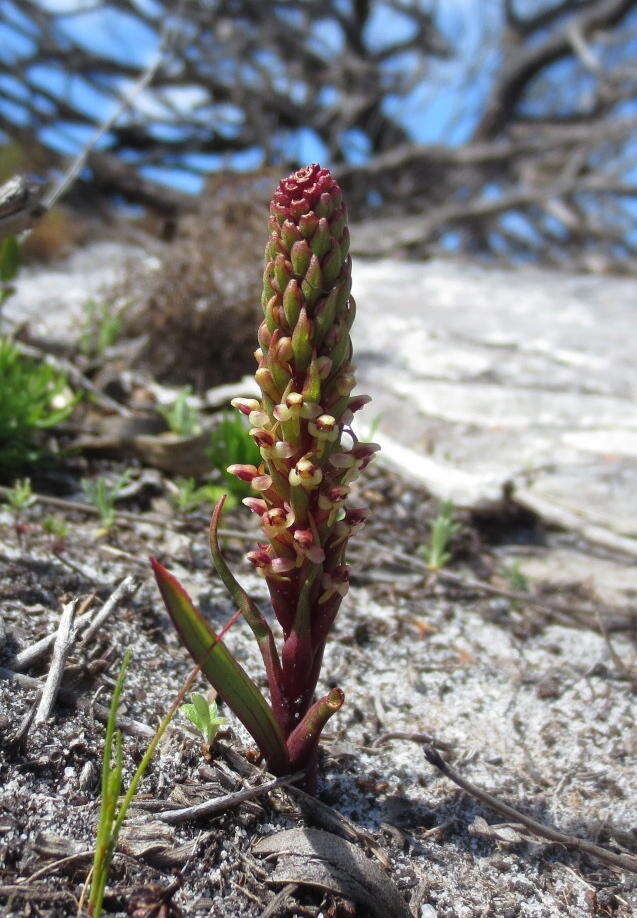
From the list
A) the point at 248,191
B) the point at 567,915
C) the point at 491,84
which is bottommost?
the point at 567,915

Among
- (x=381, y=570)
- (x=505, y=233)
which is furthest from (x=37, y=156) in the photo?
(x=381, y=570)

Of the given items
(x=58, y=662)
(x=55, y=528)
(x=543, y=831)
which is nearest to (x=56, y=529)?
(x=55, y=528)

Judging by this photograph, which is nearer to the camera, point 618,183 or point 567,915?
point 567,915

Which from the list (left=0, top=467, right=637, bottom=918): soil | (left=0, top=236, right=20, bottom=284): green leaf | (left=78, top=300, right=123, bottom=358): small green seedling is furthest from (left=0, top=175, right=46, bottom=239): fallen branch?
(left=78, top=300, right=123, bottom=358): small green seedling

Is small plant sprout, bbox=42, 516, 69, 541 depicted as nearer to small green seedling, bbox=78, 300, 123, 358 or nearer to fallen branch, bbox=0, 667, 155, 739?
fallen branch, bbox=0, 667, 155, 739

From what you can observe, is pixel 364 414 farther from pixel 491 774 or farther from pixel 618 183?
pixel 618 183

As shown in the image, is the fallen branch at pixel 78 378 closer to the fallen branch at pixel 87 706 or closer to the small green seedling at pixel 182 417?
the small green seedling at pixel 182 417
